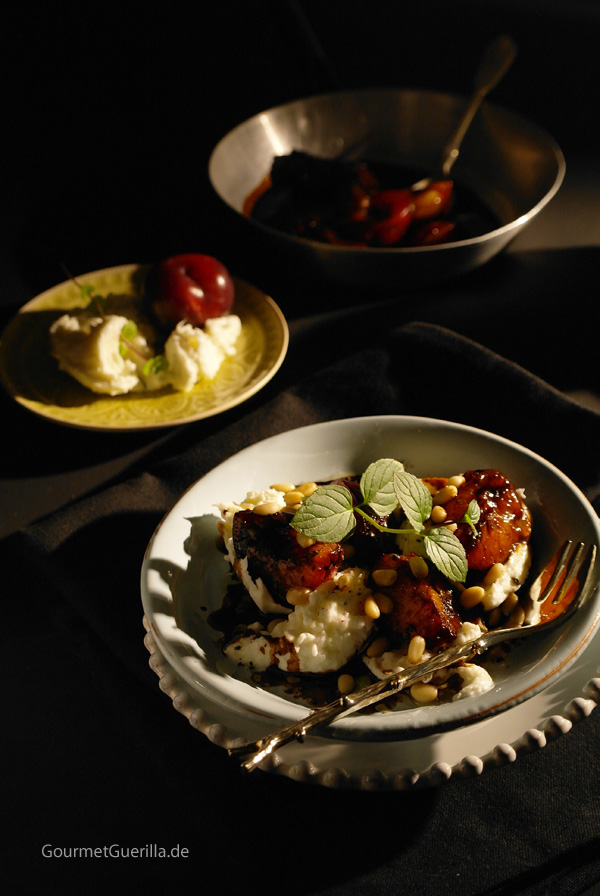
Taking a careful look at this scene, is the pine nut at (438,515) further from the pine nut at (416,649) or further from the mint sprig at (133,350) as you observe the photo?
the mint sprig at (133,350)

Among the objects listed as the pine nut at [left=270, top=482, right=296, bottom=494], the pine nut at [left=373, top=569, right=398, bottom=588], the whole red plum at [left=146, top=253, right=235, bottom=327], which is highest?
the whole red plum at [left=146, top=253, right=235, bottom=327]

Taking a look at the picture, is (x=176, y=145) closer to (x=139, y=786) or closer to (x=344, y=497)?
(x=344, y=497)

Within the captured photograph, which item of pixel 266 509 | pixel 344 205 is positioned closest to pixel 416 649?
pixel 266 509

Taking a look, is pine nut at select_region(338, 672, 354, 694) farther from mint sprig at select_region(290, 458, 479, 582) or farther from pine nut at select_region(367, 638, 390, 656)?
mint sprig at select_region(290, 458, 479, 582)

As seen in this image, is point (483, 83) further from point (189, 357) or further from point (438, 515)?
point (438, 515)

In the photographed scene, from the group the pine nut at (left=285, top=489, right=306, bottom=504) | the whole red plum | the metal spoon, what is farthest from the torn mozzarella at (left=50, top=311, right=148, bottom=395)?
the metal spoon

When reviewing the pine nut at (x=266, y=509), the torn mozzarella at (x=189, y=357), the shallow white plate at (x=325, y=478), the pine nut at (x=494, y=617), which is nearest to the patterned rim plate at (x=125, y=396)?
the torn mozzarella at (x=189, y=357)
